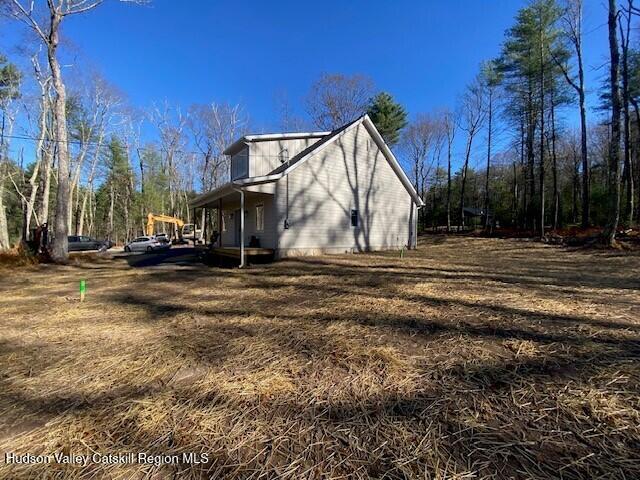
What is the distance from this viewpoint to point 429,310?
157 inches

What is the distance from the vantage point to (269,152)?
15.9 m

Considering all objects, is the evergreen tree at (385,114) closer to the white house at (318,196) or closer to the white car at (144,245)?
the white house at (318,196)

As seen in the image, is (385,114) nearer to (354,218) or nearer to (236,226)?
(354,218)

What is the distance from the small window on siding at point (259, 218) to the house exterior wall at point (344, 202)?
126cm

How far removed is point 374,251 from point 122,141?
32.9 m

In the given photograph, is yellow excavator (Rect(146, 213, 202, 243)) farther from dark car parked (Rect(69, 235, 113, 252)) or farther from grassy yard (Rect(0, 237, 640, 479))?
grassy yard (Rect(0, 237, 640, 479))

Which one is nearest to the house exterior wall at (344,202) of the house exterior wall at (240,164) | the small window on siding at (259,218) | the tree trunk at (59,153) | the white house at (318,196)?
the white house at (318,196)

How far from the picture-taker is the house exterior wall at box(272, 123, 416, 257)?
1258cm

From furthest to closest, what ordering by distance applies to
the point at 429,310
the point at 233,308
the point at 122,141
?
1. the point at 122,141
2. the point at 233,308
3. the point at 429,310

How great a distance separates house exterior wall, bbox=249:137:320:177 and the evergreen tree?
1378 centimetres

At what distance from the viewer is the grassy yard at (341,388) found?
1.58 meters

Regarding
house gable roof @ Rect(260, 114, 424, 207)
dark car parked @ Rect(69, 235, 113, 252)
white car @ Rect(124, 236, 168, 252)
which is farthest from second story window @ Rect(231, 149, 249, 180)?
dark car parked @ Rect(69, 235, 113, 252)

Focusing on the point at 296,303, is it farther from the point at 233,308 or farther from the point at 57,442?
the point at 57,442

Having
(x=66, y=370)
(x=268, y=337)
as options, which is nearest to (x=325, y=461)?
(x=268, y=337)
